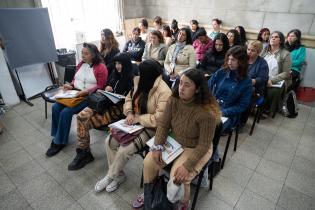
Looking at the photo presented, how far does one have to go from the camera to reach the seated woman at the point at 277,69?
3145 mm

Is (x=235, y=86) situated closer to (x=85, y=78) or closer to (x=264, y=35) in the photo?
(x=85, y=78)

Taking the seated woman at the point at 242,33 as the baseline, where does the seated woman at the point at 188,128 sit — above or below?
below

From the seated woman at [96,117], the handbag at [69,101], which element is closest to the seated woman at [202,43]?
the seated woman at [96,117]

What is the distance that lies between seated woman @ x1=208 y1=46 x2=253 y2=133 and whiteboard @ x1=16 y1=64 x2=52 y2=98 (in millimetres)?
3395

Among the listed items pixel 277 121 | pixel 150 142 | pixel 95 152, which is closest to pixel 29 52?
pixel 95 152

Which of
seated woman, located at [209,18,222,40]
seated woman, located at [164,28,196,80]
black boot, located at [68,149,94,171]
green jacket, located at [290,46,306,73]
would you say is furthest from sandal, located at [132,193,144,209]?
seated woman, located at [209,18,222,40]

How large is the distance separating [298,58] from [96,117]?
3323 millimetres

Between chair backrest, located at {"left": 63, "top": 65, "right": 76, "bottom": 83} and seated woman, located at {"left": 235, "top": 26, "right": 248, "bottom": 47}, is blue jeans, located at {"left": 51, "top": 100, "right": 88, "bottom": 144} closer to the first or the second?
chair backrest, located at {"left": 63, "top": 65, "right": 76, "bottom": 83}

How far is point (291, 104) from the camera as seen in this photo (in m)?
3.38

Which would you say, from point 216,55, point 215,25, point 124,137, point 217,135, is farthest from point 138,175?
point 215,25

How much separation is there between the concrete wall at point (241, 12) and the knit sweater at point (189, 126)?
3411 mm

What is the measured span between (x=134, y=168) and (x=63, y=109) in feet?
3.54

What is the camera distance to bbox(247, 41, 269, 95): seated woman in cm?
274

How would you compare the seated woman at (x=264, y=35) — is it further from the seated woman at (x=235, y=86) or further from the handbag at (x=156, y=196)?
the handbag at (x=156, y=196)
